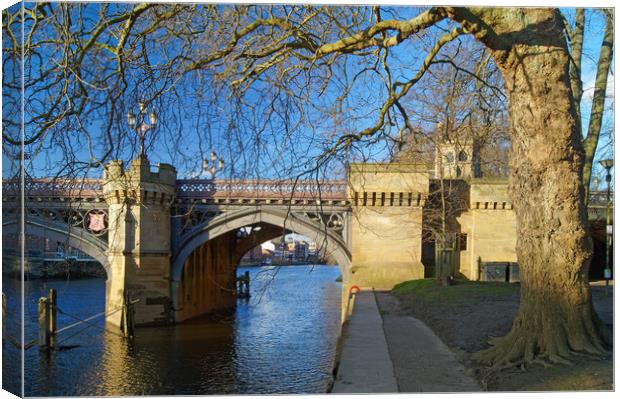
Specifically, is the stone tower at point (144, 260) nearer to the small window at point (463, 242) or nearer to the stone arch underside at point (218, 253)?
the stone arch underside at point (218, 253)

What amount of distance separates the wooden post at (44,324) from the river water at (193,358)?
1.04 ft

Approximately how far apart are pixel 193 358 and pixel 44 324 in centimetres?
404

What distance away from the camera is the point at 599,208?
22.8 feet

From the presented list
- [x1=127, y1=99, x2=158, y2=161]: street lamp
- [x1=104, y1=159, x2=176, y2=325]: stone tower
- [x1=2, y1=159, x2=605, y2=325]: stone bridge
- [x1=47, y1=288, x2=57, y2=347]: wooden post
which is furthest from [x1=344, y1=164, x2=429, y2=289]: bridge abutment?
[x1=127, y1=99, x2=158, y2=161]: street lamp

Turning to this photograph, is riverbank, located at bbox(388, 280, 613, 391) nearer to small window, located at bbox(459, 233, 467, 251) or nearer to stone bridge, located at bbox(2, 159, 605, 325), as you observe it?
stone bridge, located at bbox(2, 159, 605, 325)

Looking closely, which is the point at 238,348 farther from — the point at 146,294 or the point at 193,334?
the point at 146,294

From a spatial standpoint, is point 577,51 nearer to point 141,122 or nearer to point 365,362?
point 365,362

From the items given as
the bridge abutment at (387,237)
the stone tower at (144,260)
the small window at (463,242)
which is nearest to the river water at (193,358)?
the stone tower at (144,260)

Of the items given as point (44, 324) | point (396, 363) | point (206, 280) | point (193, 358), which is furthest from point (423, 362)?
point (206, 280)

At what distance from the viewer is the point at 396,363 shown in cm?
545

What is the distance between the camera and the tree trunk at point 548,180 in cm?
470

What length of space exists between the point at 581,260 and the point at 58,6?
513 centimetres

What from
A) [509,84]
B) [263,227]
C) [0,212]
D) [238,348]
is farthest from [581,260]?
[263,227]

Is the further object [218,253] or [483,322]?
[218,253]
